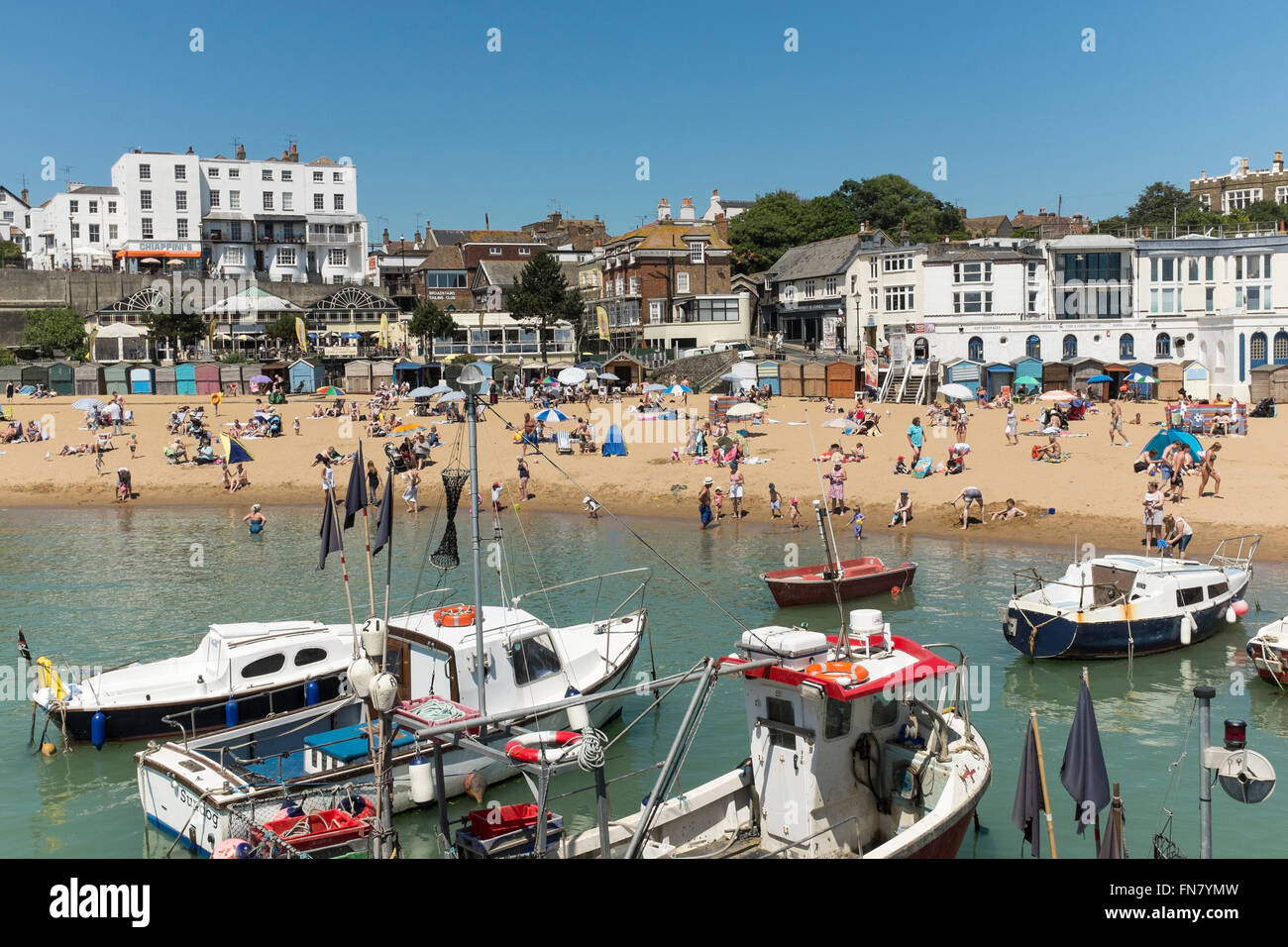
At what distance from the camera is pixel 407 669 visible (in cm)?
1912

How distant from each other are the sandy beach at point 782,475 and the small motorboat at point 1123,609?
8.25m

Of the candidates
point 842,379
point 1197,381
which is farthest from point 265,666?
point 1197,381

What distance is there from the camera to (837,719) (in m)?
14.5

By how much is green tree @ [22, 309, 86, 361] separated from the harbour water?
44320 millimetres

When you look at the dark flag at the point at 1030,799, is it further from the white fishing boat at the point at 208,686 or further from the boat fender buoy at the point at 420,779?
the white fishing boat at the point at 208,686

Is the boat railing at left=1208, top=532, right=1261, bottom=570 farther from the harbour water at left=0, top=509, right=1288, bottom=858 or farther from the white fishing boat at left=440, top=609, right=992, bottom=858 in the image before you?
the white fishing boat at left=440, top=609, right=992, bottom=858

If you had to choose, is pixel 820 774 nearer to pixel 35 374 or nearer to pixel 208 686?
pixel 208 686

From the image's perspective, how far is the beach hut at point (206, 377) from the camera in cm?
6969

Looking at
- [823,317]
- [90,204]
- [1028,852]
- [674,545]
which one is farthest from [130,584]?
[90,204]

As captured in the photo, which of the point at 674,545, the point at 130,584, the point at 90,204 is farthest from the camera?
the point at 90,204

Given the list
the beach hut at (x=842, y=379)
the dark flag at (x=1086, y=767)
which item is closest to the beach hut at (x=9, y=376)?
the beach hut at (x=842, y=379)

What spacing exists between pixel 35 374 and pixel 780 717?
6621 centimetres
